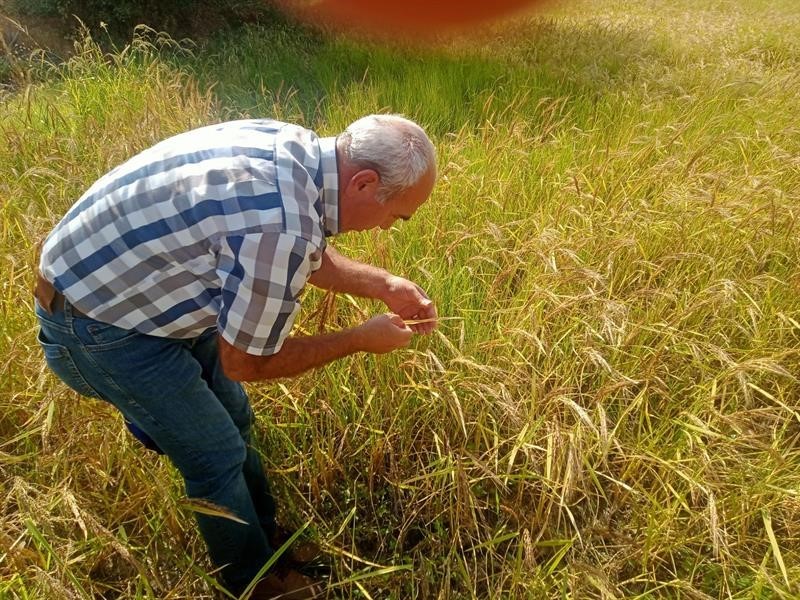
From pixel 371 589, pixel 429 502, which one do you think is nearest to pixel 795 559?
pixel 429 502

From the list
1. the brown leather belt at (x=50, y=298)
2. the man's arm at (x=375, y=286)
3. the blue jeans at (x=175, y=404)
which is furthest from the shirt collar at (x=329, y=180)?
the brown leather belt at (x=50, y=298)

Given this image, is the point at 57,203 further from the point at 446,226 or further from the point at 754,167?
the point at 754,167

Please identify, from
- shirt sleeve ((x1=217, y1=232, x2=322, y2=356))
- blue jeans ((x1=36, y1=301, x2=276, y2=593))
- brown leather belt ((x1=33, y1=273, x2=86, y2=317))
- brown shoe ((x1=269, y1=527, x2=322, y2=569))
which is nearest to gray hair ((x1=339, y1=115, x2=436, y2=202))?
shirt sleeve ((x1=217, y1=232, x2=322, y2=356))

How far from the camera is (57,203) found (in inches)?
104

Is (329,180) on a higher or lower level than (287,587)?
higher

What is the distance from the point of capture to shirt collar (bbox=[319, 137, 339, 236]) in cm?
124

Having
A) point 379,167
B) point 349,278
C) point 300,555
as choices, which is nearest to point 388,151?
point 379,167

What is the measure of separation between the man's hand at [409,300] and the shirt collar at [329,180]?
1.47 feet

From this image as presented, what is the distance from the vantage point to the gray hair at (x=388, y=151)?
1.24 metres

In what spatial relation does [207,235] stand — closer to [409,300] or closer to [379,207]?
[379,207]

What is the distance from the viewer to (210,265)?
1.21m

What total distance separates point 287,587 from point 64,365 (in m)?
0.89

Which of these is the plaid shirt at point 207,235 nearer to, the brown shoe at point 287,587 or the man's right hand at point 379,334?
the man's right hand at point 379,334

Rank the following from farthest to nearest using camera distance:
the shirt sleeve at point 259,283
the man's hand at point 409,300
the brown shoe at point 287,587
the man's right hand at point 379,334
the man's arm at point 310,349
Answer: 1. the man's hand at point 409,300
2. the brown shoe at point 287,587
3. the man's right hand at point 379,334
4. the man's arm at point 310,349
5. the shirt sleeve at point 259,283
